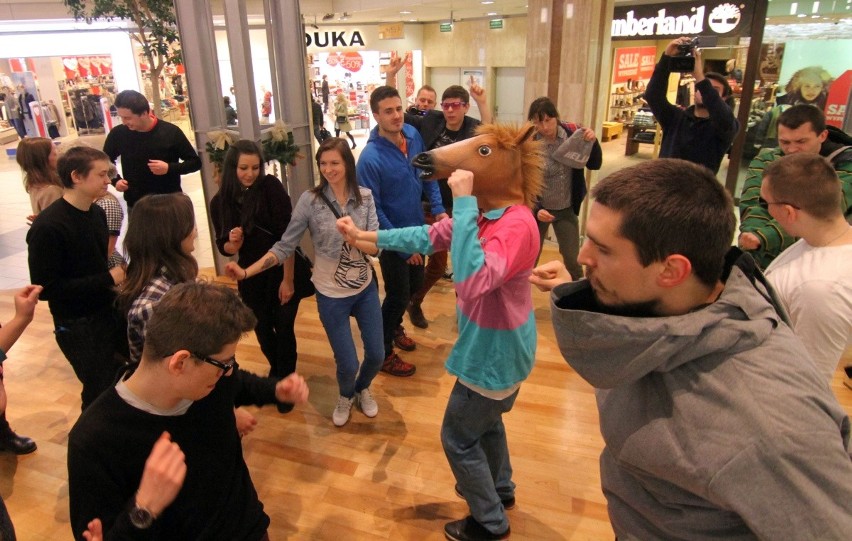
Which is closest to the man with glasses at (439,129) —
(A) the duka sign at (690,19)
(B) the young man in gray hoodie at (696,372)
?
(B) the young man in gray hoodie at (696,372)

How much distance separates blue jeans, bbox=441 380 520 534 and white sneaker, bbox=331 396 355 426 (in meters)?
1.10

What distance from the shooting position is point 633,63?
32.3ft

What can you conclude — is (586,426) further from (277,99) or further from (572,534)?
(277,99)

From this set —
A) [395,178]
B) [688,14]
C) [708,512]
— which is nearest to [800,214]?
[708,512]

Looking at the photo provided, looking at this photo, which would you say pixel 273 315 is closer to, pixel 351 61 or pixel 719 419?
pixel 719 419

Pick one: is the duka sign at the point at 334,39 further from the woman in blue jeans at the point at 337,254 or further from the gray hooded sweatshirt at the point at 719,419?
the gray hooded sweatshirt at the point at 719,419

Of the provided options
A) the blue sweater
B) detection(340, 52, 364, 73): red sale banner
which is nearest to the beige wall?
detection(340, 52, 364, 73): red sale banner

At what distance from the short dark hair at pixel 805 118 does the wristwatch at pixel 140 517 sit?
133 inches

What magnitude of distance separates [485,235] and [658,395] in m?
1.01

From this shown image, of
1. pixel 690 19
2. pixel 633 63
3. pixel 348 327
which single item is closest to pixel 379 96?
pixel 348 327

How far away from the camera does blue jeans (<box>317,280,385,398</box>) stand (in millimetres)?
2881

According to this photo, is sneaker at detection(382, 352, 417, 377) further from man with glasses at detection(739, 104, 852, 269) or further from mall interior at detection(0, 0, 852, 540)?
man with glasses at detection(739, 104, 852, 269)

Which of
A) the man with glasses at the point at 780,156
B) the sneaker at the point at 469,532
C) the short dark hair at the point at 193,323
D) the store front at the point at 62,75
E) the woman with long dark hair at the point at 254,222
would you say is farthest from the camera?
the store front at the point at 62,75

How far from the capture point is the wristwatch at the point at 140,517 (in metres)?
1.16
